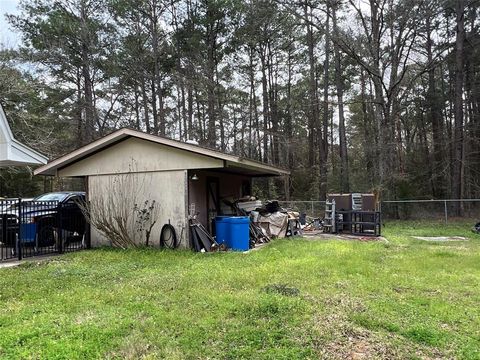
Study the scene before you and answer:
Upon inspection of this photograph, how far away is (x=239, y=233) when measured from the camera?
31.4ft

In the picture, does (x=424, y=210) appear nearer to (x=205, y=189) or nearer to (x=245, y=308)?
(x=205, y=189)

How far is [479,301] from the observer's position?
187 inches

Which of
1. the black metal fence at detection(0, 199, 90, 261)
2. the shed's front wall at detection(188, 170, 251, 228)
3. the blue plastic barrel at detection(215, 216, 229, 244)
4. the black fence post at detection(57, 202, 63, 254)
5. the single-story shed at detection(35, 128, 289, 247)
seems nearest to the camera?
the black metal fence at detection(0, 199, 90, 261)

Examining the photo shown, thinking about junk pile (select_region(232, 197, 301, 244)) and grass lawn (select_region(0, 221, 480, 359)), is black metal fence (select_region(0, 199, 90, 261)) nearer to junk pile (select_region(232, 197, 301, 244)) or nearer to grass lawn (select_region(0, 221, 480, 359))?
grass lawn (select_region(0, 221, 480, 359))

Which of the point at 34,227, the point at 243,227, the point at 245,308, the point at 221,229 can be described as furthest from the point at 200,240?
the point at 245,308

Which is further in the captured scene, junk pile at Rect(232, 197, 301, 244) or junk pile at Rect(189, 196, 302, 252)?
junk pile at Rect(232, 197, 301, 244)

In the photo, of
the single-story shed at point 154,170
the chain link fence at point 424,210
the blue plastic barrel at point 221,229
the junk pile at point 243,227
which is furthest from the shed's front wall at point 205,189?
the chain link fence at point 424,210

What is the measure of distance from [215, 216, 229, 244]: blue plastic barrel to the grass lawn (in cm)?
196

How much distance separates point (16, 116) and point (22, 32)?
5.78 metres

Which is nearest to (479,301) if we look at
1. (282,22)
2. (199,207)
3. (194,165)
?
(194,165)

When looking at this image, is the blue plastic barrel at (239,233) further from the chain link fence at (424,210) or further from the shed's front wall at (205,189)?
the chain link fence at (424,210)

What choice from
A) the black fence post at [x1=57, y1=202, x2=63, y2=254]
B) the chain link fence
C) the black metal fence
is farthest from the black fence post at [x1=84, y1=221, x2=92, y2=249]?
the chain link fence

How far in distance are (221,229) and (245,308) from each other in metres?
5.56

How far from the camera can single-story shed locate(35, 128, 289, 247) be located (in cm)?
941
